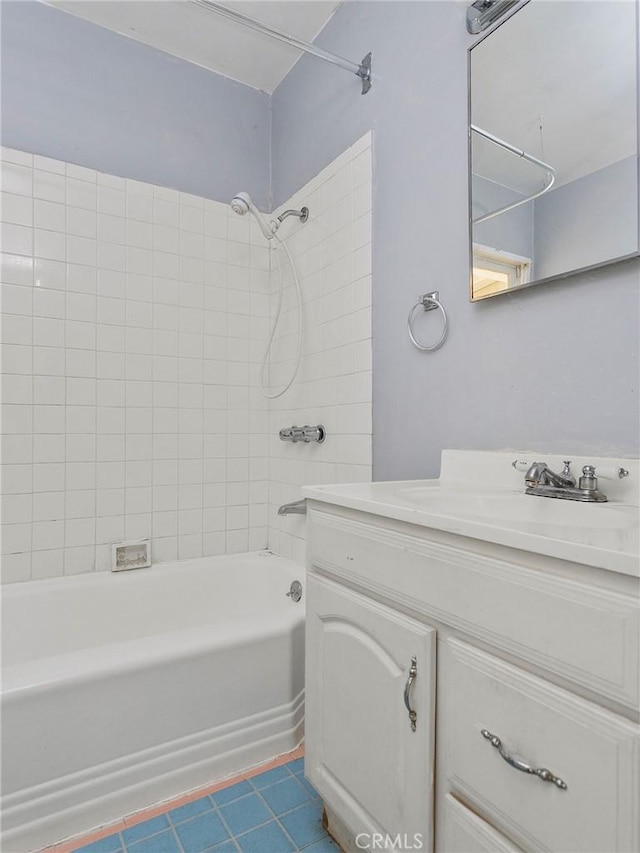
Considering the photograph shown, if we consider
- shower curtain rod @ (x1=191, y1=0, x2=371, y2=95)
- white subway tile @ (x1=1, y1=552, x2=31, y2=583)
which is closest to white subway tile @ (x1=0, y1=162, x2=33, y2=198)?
shower curtain rod @ (x1=191, y1=0, x2=371, y2=95)

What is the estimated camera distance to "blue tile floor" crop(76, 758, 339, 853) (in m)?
1.11

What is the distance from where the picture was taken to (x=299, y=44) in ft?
5.20

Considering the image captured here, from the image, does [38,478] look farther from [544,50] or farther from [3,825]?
[544,50]

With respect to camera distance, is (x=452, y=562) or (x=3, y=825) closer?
(x=452, y=562)

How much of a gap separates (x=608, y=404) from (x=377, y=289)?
2.79 feet

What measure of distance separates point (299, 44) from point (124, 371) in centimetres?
130

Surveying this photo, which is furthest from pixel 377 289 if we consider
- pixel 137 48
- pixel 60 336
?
pixel 137 48

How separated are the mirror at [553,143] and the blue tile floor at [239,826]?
1.36 metres

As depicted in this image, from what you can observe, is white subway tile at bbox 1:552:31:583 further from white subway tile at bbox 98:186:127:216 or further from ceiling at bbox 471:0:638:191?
ceiling at bbox 471:0:638:191

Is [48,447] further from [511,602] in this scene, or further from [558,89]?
[558,89]

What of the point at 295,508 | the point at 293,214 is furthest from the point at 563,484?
the point at 293,214

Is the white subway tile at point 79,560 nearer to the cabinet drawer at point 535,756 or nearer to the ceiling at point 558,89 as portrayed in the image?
the cabinet drawer at point 535,756

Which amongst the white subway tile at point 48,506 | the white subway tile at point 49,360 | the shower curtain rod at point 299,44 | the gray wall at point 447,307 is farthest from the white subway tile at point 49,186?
the white subway tile at point 48,506

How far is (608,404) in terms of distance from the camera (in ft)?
3.15
